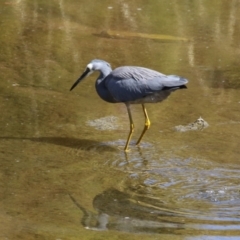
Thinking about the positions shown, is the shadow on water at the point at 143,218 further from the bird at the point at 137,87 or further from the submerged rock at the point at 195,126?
the submerged rock at the point at 195,126

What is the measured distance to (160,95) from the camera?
6844 millimetres

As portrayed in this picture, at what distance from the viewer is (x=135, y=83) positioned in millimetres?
6859

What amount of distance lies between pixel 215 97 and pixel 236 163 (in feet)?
5.95

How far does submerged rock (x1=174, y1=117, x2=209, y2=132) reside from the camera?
23.1 feet

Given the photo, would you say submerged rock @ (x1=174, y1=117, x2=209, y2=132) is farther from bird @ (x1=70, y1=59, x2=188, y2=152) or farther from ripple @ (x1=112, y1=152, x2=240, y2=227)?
ripple @ (x1=112, y1=152, x2=240, y2=227)

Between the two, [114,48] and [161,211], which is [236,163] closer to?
[161,211]

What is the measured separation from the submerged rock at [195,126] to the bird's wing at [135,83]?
0.51 m

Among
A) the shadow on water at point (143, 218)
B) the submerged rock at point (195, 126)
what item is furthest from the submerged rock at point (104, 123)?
the shadow on water at point (143, 218)

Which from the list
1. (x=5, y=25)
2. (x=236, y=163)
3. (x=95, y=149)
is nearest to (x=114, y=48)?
(x=5, y=25)

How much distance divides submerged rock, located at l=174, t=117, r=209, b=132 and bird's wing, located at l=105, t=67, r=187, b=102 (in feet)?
1.69

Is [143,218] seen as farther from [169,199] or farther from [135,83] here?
[135,83]

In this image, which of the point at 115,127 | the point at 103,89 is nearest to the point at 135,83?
the point at 103,89

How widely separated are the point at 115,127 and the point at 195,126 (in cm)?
79

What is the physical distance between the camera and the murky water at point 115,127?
5160mm
